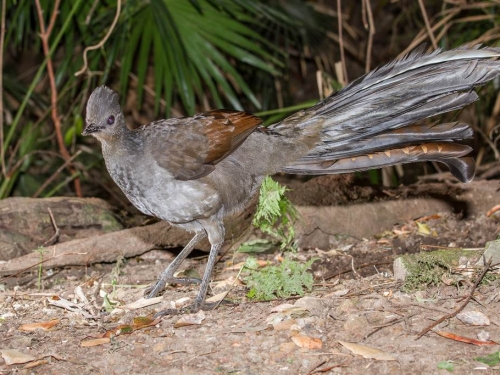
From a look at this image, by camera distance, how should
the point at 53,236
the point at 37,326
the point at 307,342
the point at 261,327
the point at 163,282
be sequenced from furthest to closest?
the point at 53,236
the point at 163,282
the point at 37,326
the point at 261,327
the point at 307,342

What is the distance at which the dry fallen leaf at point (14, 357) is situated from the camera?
10.7 ft

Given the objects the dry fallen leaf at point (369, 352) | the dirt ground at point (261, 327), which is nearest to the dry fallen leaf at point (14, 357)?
the dirt ground at point (261, 327)

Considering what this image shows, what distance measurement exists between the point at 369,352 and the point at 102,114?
2025 mm

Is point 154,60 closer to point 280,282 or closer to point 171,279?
point 171,279

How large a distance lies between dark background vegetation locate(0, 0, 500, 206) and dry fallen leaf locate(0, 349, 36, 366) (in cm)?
291

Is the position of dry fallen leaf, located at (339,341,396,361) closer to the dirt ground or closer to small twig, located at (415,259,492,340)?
the dirt ground

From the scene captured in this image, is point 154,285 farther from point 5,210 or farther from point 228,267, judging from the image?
point 5,210

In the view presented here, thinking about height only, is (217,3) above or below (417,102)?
above

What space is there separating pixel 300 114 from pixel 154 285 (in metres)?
1.39

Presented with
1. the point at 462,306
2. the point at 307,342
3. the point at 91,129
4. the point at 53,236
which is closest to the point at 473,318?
the point at 462,306

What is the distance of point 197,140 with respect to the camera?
4.14m

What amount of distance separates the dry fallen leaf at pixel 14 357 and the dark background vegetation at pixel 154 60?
2.91 metres

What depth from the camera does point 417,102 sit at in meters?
3.82

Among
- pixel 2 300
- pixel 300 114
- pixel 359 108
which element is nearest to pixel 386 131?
pixel 359 108
